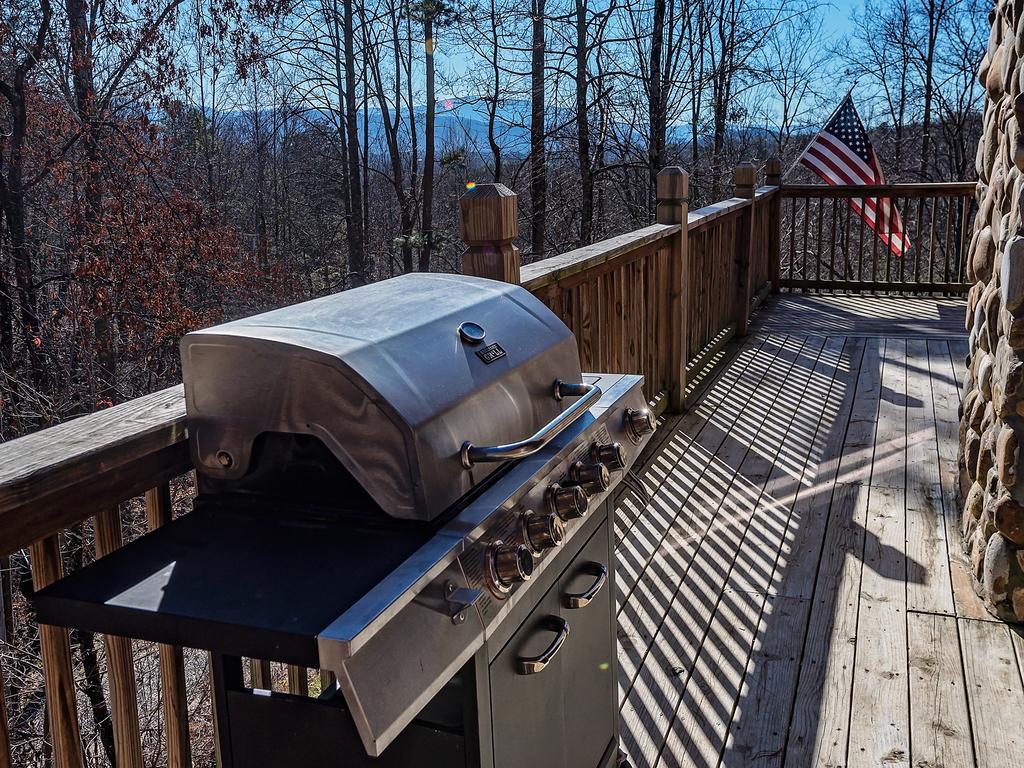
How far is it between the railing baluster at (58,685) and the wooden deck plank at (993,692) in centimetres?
210

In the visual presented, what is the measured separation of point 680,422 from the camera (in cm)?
518

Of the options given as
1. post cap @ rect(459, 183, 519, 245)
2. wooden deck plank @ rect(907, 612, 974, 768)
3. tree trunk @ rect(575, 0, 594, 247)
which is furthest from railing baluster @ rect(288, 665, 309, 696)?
tree trunk @ rect(575, 0, 594, 247)

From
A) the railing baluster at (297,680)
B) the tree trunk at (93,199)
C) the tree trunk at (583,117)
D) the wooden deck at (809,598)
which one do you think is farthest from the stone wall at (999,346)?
the tree trunk at (583,117)

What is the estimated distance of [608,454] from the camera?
6.05ft

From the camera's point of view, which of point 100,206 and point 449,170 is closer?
point 100,206

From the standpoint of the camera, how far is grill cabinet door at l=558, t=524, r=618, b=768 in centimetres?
184

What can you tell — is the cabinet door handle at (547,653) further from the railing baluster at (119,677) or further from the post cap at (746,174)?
the post cap at (746,174)

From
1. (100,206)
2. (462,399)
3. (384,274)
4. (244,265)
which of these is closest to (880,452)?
(462,399)

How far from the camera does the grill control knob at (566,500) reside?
1633 mm

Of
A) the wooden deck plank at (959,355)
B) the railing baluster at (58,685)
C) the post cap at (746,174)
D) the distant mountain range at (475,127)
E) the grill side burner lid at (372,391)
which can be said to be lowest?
the wooden deck plank at (959,355)

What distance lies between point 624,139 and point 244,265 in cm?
647

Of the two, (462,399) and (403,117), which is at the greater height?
(403,117)

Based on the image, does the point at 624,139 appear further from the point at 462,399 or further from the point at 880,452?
the point at 462,399

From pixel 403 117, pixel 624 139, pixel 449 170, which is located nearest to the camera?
pixel 624 139
